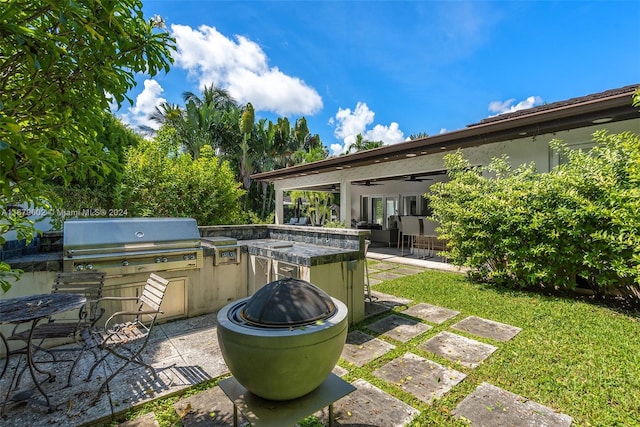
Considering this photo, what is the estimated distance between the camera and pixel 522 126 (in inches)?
238

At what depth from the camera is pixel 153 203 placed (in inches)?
324

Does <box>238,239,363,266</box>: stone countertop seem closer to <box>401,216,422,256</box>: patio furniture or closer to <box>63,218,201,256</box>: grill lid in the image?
<box>63,218,201,256</box>: grill lid

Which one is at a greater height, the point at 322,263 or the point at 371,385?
the point at 322,263

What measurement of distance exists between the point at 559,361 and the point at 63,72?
543 cm

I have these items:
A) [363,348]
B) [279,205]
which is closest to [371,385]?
[363,348]

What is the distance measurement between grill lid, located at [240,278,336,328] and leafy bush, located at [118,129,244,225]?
22.8ft

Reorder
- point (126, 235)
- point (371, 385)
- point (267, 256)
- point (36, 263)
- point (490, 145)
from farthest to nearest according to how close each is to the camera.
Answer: point (490, 145) → point (267, 256) → point (126, 235) → point (36, 263) → point (371, 385)

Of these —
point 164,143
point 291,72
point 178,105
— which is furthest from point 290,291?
point 178,105

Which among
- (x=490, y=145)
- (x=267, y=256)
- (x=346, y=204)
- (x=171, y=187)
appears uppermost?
(x=490, y=145)

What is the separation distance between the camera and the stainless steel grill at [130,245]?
3811mm

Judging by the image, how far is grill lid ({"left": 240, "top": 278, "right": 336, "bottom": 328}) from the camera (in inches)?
81.1

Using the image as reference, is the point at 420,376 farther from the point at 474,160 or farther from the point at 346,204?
the point at 346,204

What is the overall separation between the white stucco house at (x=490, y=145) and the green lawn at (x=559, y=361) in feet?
11.4

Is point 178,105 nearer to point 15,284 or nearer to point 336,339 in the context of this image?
point 15,284
